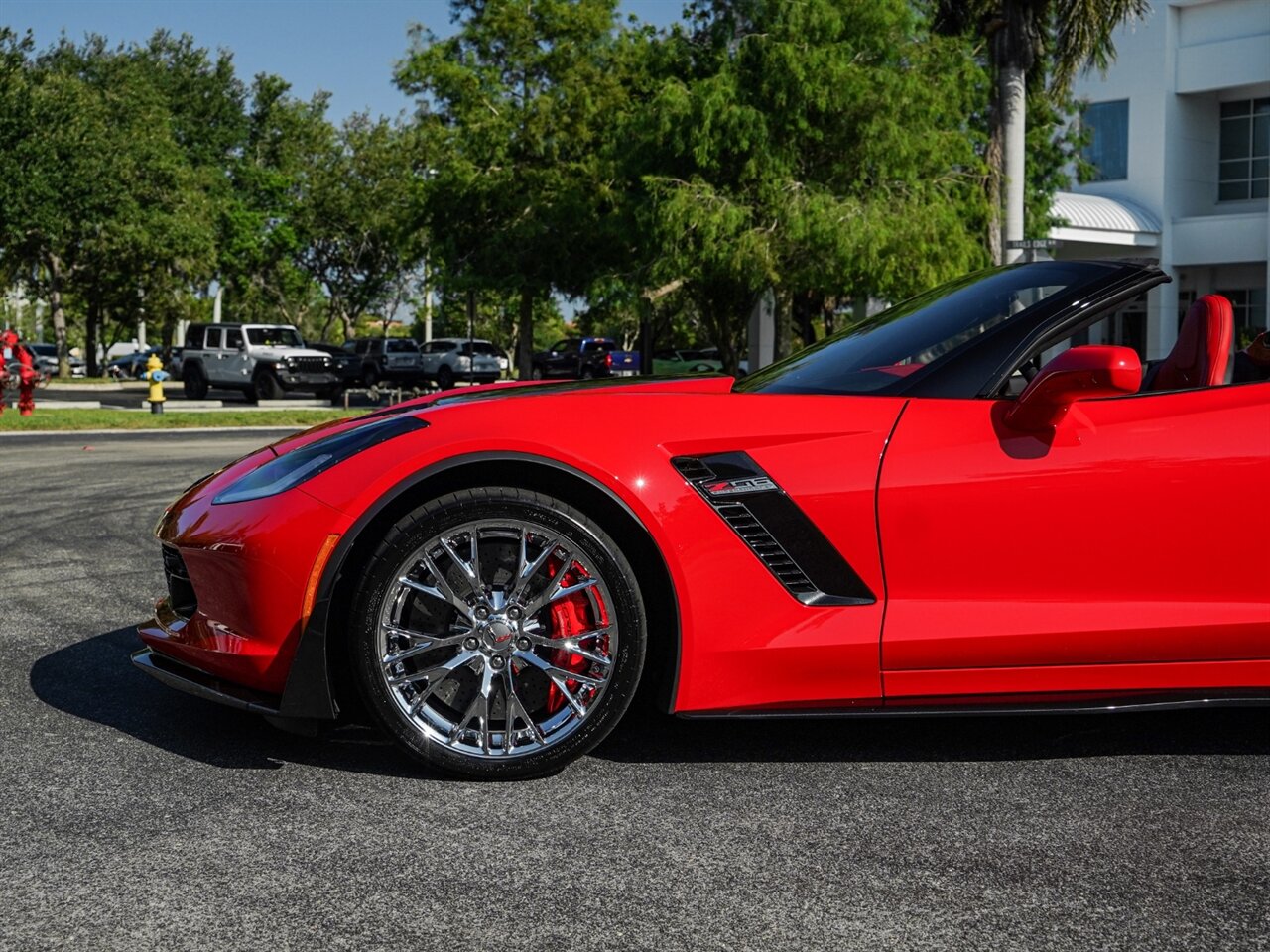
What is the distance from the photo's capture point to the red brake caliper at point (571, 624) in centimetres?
369

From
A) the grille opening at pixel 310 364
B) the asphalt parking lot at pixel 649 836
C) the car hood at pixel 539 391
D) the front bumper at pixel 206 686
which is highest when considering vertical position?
the car hood at pixel 539 391

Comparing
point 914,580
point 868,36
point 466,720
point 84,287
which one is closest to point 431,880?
point 466,720

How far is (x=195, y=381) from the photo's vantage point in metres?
35.6

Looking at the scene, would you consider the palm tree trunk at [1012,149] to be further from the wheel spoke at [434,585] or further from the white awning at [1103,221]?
the wheel spoke at [434,585]

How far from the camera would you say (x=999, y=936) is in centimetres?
275

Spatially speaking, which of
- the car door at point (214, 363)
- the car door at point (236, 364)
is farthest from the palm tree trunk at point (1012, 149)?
the car door at point (214, 363)

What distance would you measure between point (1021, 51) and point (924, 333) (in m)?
19.4

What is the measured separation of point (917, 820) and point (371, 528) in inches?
61.5

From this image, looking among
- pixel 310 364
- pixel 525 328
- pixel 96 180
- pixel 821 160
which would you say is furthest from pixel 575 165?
pixel 96 180

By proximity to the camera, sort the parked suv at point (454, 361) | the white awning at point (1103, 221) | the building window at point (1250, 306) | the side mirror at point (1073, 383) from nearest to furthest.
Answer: the side mirror at point (1073, 383), the white awning at point (1103, 221), the building window at point (1250, 306), the parked suv at point (454, 361)

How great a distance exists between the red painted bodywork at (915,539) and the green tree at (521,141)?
29.8 metres

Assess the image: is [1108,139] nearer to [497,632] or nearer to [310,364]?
[310,364]

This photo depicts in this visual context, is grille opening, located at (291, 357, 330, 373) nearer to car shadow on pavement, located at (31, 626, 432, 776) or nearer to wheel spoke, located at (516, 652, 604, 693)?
car shadow on pavement, located at (31, 626, 432, 776)

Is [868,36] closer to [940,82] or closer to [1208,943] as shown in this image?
[940,82]
